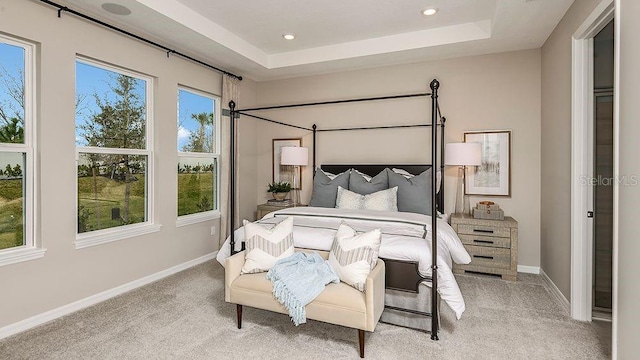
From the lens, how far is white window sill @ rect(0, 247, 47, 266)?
2507mm

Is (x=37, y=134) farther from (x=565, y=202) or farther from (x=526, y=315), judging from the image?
(x=565, y=202)

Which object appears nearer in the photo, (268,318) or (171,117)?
(268,318)

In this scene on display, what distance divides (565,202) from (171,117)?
410cm

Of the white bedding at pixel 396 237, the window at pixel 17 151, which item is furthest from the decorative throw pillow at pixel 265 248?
the window at pixel 17 151

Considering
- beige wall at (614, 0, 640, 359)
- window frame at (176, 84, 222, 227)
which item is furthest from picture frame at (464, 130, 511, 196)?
window frame at (176, 84, 222, 227)

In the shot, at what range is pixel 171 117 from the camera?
393 centimetres

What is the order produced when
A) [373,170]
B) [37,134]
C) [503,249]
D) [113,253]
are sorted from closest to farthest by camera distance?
1. [37,134]
2. [113,253]
3. [503,249]
4. [373,170]

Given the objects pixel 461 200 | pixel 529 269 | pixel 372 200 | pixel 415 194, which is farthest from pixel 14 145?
pixel 529 269

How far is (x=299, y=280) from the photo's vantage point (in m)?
2.31

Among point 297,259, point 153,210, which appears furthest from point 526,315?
point 153,210

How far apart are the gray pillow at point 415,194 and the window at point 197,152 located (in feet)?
8.24

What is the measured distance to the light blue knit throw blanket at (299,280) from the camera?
7.32 feet

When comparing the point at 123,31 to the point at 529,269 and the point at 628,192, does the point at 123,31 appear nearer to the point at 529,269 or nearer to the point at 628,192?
the point at 628,192

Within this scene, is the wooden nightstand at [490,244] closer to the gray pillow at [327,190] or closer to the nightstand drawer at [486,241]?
the nightstand drawer at [486,241]
